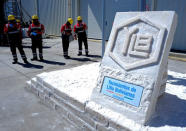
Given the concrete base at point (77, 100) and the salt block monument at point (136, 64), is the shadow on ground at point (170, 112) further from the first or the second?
the concrete base at point (77, 100)

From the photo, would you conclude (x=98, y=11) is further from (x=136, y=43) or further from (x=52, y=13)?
(x=136, y=43)

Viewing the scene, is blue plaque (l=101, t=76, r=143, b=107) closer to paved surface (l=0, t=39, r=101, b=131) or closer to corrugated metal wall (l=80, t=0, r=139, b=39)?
paved surface (l=0, t=39, r=101, b=131)

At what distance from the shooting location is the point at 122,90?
2375 millimetres

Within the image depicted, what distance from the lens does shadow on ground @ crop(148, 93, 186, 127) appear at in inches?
84.4

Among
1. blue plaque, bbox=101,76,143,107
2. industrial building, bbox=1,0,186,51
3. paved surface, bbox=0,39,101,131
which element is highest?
industrial building, bbox=1,0,186,51

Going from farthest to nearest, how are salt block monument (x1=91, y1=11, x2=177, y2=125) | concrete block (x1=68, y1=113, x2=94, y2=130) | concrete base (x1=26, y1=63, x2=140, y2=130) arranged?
concrete block (x1=68, y1=113, x2=94, y2=130) → concrete base (x1=26, y1=63, x2=140, y2=130) → salt block monument (x1=91, y1=11, x2=177, y2=125)

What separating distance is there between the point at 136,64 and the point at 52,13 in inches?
585

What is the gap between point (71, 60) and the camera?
7.26 m

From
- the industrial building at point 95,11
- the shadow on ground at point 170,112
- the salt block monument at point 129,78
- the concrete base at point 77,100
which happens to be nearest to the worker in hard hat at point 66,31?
the industrial building at point 95,11

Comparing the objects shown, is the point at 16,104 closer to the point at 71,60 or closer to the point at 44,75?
the point at 44,75

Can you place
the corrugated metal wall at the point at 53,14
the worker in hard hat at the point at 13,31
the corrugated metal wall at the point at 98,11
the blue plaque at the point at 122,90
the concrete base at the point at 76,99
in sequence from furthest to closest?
the corrugated metal wall at the point at 53,14, the corrugated metal wall at the point at 98,11, the worker in hard hat at the point at 13,31, the concrete base at the point at 76,99, the blue plaque at the point at 122,90

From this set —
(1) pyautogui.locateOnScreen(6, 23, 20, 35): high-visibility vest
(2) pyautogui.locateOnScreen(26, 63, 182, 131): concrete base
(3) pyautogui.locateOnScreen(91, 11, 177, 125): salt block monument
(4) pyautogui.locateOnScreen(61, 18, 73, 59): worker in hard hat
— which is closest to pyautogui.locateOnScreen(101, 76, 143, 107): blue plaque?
(3) pyautogui.locateOnScreen(91, 11, 177, 125): salt block monument

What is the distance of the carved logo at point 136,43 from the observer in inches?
85.3

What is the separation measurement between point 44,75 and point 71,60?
11.0 ft
